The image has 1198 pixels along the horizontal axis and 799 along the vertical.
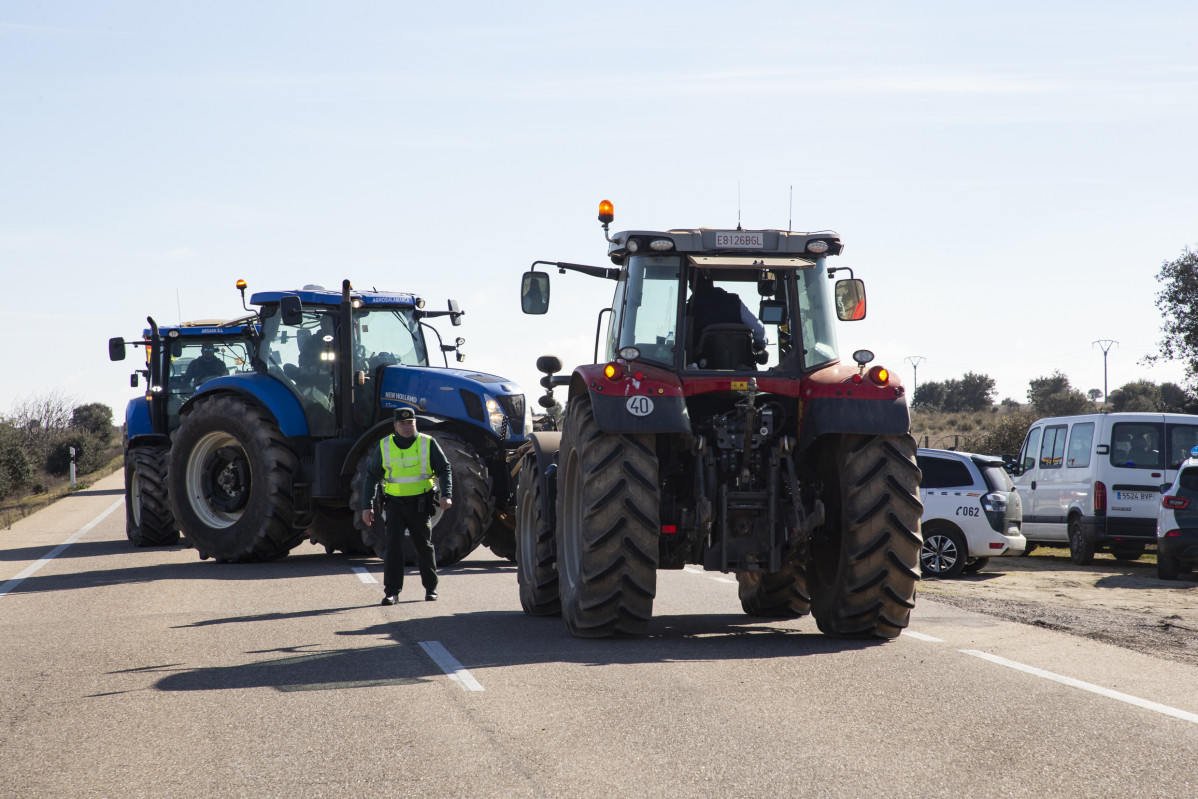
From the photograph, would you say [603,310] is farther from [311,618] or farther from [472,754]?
[472,754]

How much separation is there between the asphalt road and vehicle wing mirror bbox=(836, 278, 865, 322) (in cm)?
269

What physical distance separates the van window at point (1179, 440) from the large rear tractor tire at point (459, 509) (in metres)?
10.6

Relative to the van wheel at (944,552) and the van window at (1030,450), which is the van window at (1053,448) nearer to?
the van window at (1030,450)

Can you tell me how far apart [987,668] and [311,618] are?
6.00 metres

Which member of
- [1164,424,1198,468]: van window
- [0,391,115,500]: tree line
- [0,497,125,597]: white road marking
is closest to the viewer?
[0,497,125,597]: white road marking

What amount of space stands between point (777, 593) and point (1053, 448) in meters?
11.1

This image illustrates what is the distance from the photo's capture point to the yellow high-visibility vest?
12.9 m

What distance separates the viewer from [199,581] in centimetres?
1514

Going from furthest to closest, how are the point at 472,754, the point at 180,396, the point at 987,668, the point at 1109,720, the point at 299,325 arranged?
the point at 180,396
the point at 299,325
the point at 987,668
the point at 1109,720
the point at 472,754

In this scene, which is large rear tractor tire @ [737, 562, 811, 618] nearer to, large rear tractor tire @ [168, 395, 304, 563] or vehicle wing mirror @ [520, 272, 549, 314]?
vehicle wing mirror @ [520, 272, 549, 314]

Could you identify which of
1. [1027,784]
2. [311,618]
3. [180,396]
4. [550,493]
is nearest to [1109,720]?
[1027,784]

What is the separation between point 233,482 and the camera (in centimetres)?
1753

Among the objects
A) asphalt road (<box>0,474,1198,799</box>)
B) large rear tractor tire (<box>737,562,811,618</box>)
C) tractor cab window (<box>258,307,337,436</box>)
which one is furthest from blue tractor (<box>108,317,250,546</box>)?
large rear tractor tire (<box>737,562,811,618</box>)

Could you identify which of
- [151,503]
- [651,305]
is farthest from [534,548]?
[151,503]
